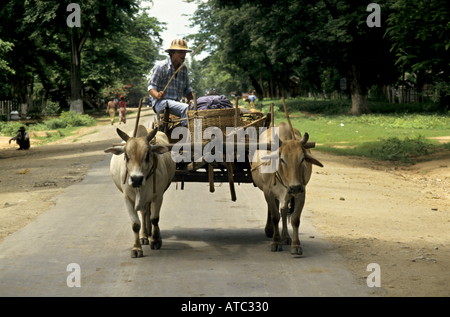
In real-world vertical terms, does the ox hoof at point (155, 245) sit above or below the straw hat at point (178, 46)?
below

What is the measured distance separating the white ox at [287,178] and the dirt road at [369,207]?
744 millimetres

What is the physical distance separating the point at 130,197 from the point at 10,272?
1.60m

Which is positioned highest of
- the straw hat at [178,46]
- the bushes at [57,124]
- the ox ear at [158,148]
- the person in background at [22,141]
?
the straw hat at [178,46]

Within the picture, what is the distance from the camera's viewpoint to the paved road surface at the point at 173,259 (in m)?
5.07

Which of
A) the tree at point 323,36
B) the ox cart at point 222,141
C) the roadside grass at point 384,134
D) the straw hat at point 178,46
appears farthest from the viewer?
the tree at point 323,36

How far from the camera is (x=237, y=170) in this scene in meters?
7.36

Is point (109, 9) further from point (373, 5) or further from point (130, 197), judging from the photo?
point (130, 197)

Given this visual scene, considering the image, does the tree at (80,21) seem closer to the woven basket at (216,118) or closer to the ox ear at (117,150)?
the woven basket at (216,118)

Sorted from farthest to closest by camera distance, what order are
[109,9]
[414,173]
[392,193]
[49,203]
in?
[109,9]
[414,173]
[392,193]
[49,203]

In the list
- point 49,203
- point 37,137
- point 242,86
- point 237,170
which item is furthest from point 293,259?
point 242,86

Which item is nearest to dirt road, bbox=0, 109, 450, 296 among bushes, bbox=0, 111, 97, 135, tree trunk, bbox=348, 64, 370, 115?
bushes, bbox=0, 111, 97, 135

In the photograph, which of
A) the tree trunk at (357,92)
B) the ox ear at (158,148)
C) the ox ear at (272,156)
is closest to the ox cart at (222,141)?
the ox ear at (272,156)

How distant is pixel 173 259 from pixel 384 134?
62.2 ft
